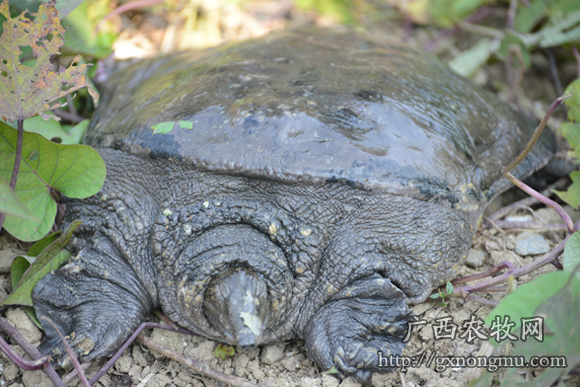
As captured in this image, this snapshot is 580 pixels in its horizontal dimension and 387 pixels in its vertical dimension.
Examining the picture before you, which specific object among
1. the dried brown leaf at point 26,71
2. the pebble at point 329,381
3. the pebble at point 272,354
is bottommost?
the pebble at point 272,354

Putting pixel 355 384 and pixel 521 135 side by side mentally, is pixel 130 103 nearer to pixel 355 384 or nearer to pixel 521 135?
pixel 355 384

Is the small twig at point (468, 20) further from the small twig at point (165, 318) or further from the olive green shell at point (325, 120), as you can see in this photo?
the small twig at point (165, 318)

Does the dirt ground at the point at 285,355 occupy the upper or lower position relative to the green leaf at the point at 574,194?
lower

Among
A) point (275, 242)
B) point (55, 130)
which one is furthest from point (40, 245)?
point (275, 242)

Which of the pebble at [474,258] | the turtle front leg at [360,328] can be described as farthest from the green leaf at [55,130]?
the pebble at [474,258]

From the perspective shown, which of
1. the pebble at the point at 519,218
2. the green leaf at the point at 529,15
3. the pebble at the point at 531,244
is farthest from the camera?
the green leaf at the point at 529,15

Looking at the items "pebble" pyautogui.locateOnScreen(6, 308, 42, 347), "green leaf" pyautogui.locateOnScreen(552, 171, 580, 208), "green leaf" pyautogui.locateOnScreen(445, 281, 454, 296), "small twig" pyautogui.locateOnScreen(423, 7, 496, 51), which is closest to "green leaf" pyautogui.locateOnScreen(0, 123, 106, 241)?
"pebble" pyautogui.locateOnScreen(6, 308, 42, 347)

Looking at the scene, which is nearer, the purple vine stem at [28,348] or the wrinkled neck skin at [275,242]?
the purple vine stem at [28,348]

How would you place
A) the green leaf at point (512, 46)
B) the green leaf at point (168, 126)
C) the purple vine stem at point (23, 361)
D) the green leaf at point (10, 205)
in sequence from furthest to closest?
the green leaf at point (512, 46) < the green leaf at point (168, 126) < the purple vine stem at point (23, 361) < the green leaf at point (10, 205)

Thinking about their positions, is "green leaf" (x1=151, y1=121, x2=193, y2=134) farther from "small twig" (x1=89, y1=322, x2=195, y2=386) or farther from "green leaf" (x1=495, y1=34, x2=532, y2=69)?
"green leaf" (x1=495, y1=34, x2=532, y2=69)
